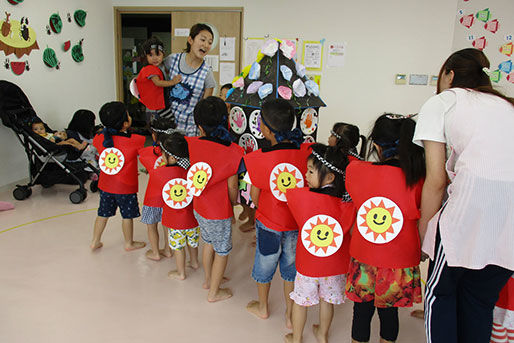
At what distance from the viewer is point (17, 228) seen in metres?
2.76

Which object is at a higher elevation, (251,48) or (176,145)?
(251,48)

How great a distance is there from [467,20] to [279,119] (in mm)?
3955

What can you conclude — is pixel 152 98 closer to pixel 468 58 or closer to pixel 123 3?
pixel 468 58

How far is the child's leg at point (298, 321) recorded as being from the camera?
5.30ft

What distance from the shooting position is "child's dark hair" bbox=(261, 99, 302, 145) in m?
1.65

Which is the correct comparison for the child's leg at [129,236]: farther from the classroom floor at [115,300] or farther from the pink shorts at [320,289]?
the pink shorts at [320,289]

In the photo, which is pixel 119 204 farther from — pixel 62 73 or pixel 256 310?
pixel 62 73

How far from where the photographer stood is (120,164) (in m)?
2.27

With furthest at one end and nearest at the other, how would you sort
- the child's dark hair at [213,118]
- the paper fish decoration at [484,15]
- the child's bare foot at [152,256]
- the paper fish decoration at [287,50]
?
the paper fish decoration at [484,15], the child's bare foot at [152,256], the paper fish decoration at [287,50], the child's dark hair at [213,118]

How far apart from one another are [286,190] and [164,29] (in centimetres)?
716

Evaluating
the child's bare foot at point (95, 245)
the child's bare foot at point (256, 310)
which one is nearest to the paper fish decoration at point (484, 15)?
the child's bare foot at point (256, 310)

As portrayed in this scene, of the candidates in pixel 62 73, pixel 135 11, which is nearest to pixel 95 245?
→ pixel 62 73

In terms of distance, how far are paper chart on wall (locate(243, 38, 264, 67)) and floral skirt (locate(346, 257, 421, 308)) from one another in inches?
153

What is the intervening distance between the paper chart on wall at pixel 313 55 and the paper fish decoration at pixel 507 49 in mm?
2014
